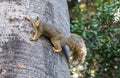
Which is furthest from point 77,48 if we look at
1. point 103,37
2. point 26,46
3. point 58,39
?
point 103,37

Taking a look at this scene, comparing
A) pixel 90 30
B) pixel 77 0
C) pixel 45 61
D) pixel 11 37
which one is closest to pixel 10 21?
pixel 11 37

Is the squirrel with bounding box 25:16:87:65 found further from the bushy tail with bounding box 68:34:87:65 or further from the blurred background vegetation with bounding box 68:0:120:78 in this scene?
the blurred background vegetation with bounding box 68:0:120:78

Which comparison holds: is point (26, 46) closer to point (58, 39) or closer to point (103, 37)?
point (58, 39)

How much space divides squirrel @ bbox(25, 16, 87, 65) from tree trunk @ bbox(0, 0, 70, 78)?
0.02 meters

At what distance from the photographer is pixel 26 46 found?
110cm

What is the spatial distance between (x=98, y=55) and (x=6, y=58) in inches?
67.7

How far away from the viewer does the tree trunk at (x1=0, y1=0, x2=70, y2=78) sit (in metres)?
1.04

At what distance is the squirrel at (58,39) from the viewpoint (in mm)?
1158

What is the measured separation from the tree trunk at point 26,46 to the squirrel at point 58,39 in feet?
0.07

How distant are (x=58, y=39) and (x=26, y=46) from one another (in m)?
0.20

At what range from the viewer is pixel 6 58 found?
3.43ft

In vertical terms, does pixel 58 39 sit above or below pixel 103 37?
above

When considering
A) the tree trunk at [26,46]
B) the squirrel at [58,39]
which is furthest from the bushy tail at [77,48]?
the tree trunk at [26,46]

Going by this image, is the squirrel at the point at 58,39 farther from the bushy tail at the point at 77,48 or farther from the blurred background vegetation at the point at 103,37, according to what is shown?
the blurred background vegetation at the point at 103,37
